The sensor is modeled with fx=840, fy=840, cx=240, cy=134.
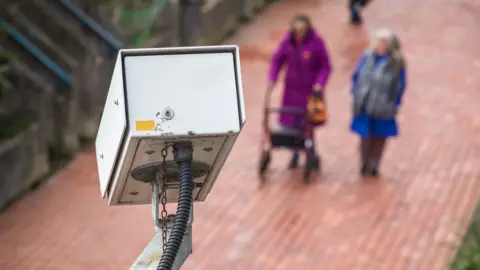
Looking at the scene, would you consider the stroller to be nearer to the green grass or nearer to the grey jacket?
the grey jacket

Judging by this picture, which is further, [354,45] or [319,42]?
[354,45]

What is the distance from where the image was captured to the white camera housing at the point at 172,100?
124 inches

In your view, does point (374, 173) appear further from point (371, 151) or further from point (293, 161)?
point (293, 161)

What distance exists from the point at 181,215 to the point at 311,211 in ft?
16.8

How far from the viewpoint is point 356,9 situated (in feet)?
48.4

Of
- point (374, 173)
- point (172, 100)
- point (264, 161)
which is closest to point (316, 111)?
point (264, 161)

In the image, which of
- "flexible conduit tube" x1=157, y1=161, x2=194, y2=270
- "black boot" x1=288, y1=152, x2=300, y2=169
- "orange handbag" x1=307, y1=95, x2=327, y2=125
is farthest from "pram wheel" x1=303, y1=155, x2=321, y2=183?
"flexible conduit tube" x1=157, y1=161, x2=194, y2=270

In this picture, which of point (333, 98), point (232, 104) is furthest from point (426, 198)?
point (232, 104)

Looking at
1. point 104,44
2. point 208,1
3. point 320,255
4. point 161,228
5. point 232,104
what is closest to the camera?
point 232,104

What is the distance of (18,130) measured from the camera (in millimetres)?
8484

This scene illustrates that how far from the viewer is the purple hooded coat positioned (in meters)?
8.58

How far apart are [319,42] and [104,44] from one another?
9.93 ft

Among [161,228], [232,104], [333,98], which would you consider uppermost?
[232,104]

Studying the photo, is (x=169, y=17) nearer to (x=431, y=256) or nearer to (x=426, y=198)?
(x=426, y=198)
